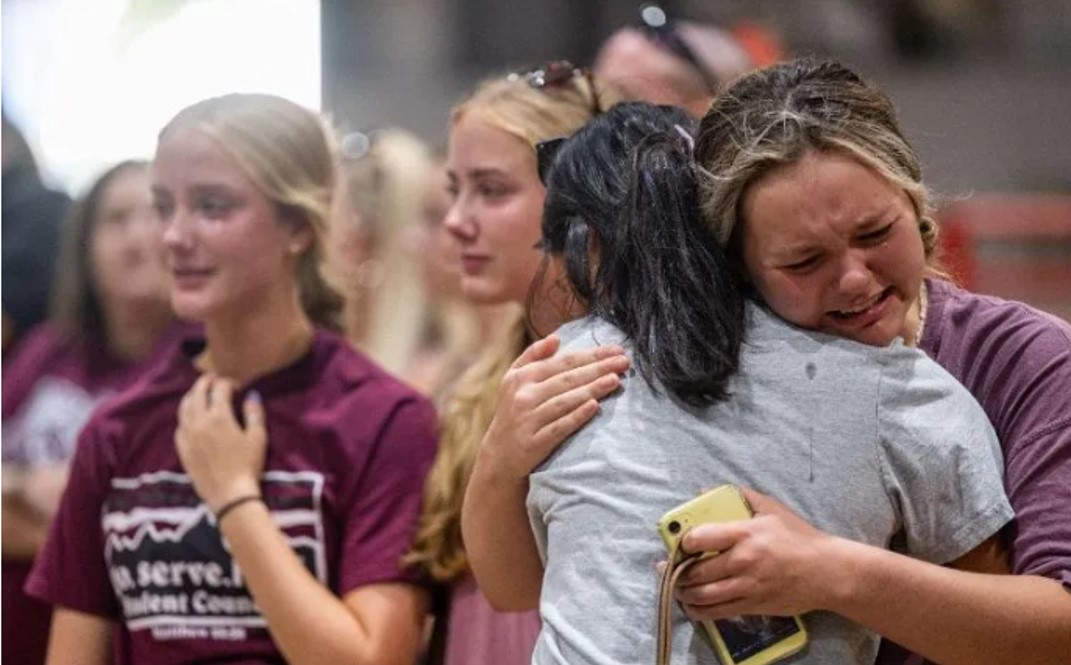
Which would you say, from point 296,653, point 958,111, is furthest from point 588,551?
point 958,111

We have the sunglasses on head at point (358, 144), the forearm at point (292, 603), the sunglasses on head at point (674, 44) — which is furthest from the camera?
the sunglasses on head at point (358, 144)

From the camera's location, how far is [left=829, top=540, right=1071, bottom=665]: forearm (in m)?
1.27

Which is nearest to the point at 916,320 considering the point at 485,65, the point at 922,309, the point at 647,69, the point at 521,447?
the point at 922,309

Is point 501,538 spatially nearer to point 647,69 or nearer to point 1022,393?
point 1022,393

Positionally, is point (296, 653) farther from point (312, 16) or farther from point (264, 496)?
point (312, 16)

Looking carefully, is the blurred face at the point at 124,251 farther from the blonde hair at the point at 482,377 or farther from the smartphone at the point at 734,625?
the smartphone at the point at 734,625

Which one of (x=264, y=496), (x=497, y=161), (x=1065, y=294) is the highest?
(x=497, y=161)

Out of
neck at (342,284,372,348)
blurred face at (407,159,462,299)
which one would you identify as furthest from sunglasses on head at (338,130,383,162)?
neck at (342,284,372,348)

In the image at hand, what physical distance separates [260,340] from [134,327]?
2.14ft

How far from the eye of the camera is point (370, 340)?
9.75 feet

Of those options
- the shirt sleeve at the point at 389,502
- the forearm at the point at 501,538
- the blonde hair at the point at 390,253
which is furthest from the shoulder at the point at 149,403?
the blonde hair at the point at 390,253

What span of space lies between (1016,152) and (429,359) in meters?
2.44

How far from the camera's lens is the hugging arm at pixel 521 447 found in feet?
4.57

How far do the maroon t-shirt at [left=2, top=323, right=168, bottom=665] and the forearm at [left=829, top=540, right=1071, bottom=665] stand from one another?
57.6 inches
